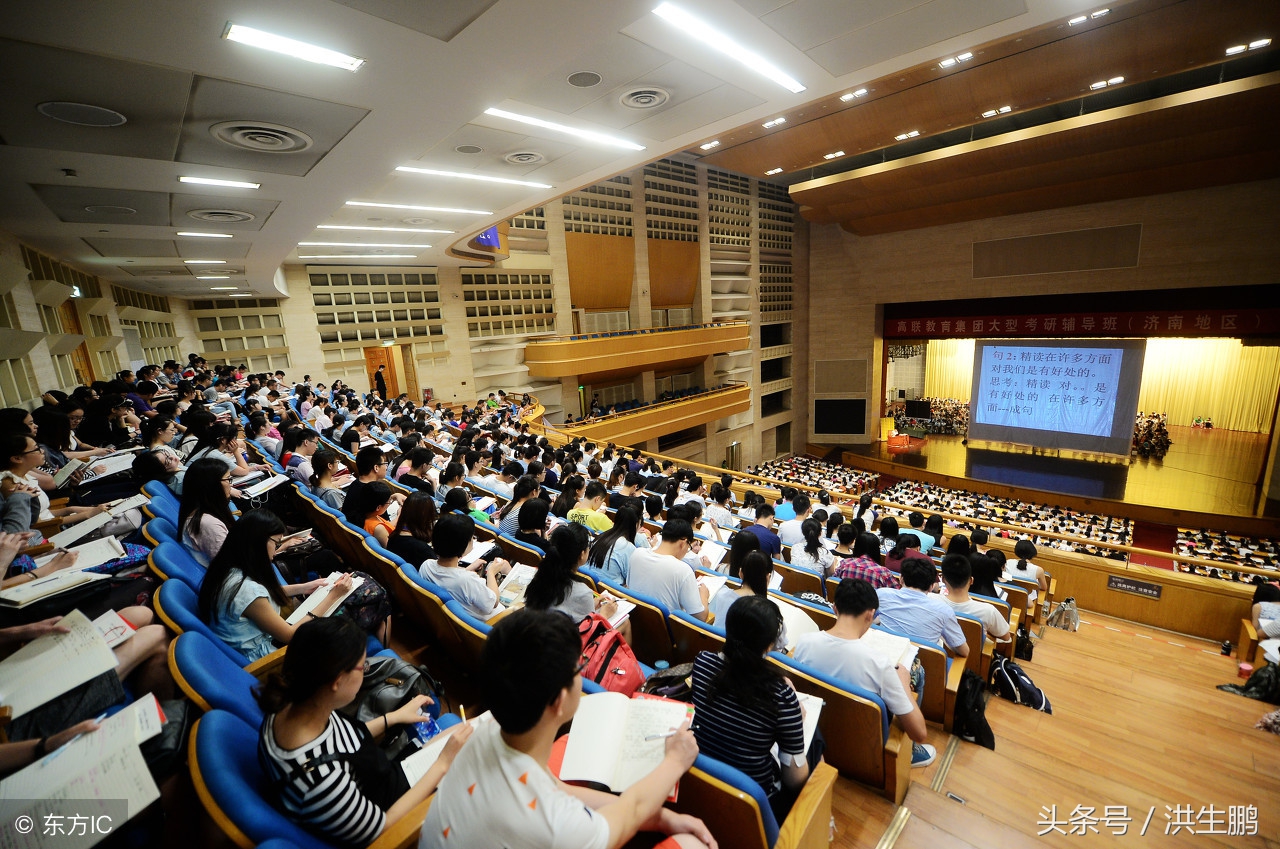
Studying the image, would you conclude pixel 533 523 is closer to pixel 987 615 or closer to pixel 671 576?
pixel 671 576

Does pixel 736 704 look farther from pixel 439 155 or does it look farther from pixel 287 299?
pixel 287 299

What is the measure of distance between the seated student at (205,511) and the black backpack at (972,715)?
415 centimetres

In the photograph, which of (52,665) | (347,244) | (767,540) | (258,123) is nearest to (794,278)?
(347,244)

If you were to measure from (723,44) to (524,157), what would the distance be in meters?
2.67

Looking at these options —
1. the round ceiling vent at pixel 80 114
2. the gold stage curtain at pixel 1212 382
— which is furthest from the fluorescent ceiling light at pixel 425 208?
the gold stage curtain at pixel 1212 382

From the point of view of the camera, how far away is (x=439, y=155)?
523 cm

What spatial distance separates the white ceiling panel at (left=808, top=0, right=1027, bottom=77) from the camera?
355cm

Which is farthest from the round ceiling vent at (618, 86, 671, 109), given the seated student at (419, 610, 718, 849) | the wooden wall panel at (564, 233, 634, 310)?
the wooden wall panel at (564, 233, 634, 310)

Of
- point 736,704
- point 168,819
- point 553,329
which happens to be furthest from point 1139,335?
point 168,819

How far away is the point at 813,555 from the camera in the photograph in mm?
4320

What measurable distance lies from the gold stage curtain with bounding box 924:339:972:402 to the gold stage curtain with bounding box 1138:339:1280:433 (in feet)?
17.5

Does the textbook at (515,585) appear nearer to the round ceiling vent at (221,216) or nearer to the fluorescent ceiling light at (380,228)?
the round ceiling vent at (221,216)

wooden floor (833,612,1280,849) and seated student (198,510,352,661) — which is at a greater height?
seated student (198,510,352,661)

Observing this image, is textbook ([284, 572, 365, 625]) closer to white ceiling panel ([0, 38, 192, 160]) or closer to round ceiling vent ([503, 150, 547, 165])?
white ceiling panel ([0, 38, 192, 160])
